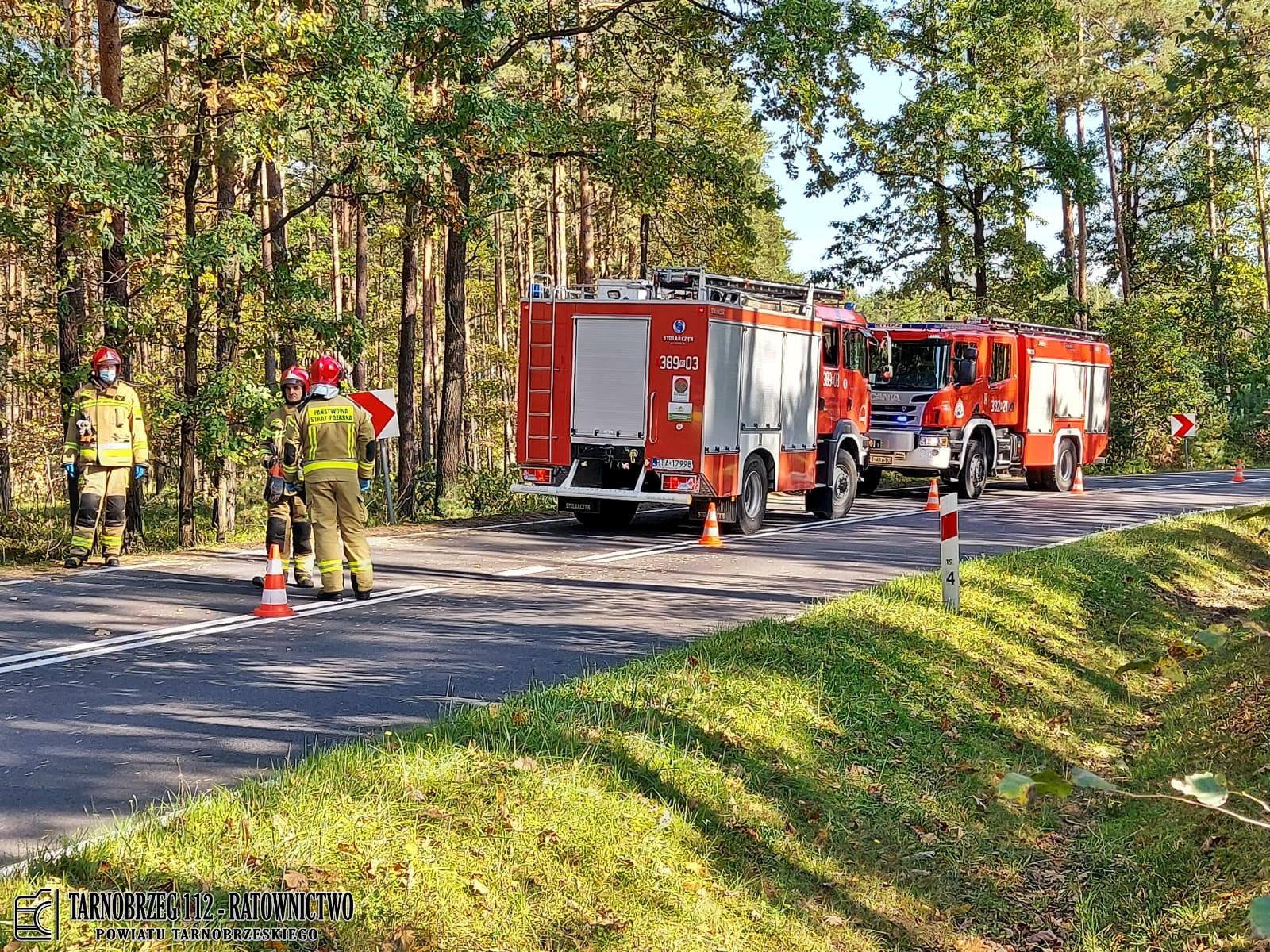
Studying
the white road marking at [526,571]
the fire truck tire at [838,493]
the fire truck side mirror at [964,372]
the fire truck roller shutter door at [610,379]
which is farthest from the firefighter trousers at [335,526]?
the fire truck side mirror at [964,372]

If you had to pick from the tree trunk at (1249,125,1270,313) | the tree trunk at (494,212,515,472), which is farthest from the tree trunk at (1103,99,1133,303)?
the tree trunk at (494,212,515,472)

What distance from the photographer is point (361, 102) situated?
14867mm

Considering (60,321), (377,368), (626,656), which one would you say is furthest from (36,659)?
(377,368)

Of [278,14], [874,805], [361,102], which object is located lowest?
[874,805]

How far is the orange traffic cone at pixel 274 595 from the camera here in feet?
33.1

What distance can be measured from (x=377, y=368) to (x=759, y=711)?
4837 cm

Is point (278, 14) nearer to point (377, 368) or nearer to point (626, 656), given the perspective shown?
point (626, 656)

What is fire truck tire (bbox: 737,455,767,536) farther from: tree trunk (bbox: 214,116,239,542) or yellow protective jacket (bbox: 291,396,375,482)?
yellow protective jacket (bbox: 291,396,375,482)

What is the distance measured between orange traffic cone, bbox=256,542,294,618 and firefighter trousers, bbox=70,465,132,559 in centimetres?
365

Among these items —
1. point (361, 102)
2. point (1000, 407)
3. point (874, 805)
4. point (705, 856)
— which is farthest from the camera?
point (1000, 407)

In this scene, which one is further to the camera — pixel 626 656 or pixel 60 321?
pixel 60 321

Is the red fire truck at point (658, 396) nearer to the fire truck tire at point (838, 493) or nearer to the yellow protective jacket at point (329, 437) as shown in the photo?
the fire truck tire at point (838, 493)

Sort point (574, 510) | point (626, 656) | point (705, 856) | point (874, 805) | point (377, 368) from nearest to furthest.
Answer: point (705, 856) → point (874, 805) → point (626, 656) → point (574, 510) → point (377, 368)

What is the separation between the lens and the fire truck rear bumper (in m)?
16.4
